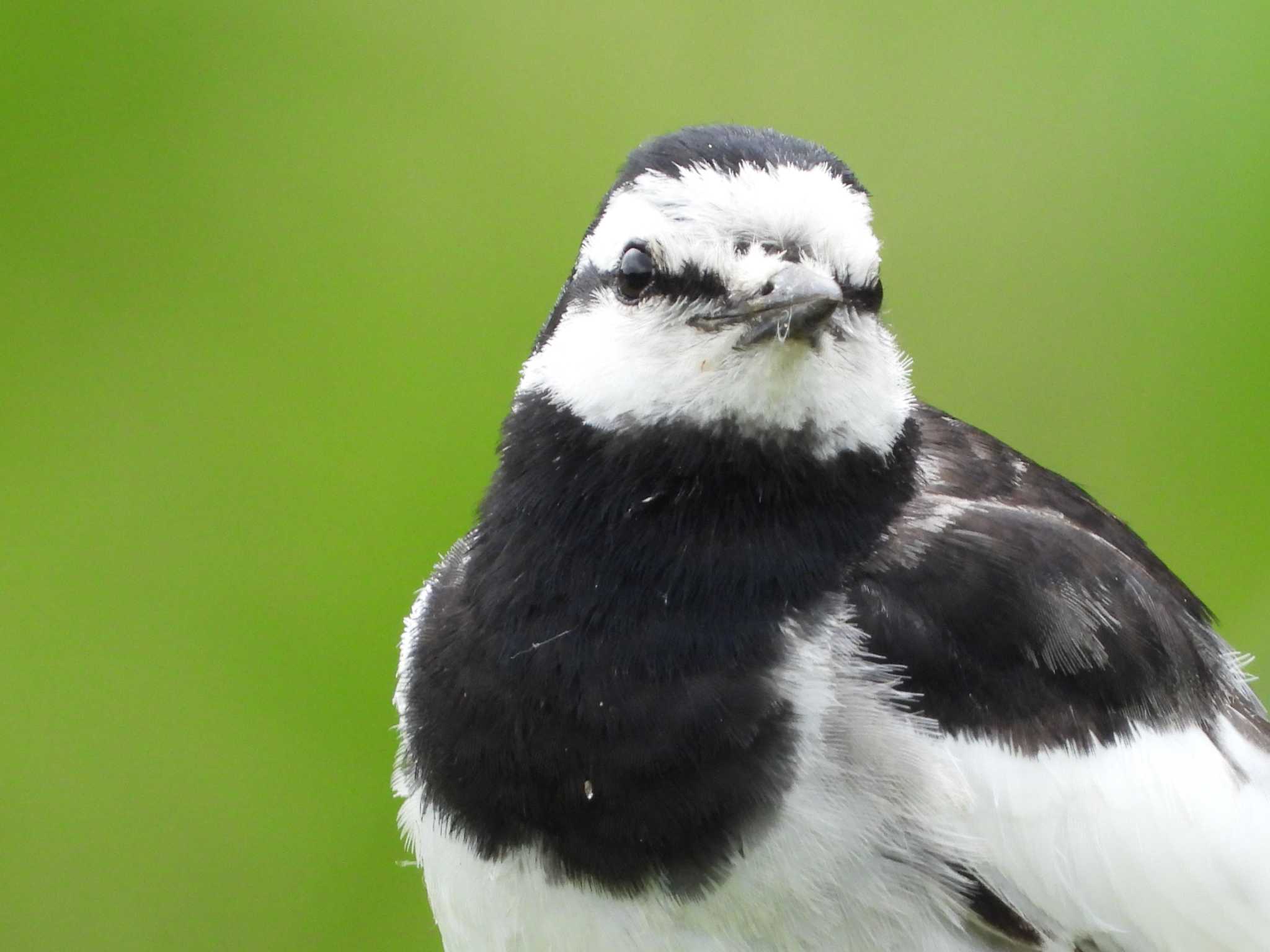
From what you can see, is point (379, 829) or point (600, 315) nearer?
point (600, 315)

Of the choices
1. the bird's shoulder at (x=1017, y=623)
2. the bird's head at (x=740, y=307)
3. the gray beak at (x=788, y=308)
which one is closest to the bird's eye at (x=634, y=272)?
the bird's head at (x=740, y=307)

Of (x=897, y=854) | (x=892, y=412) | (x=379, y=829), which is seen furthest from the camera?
(x=379, y=829)

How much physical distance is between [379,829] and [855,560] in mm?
2548

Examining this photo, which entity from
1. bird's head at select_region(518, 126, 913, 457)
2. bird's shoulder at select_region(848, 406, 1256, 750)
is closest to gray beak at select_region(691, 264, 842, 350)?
bird's head at select_region(518, 126, 913, 457)

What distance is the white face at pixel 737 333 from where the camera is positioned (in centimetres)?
221

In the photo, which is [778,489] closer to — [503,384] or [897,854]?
[897,854]

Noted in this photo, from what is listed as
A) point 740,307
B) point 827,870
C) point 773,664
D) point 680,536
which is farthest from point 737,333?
point 827,870

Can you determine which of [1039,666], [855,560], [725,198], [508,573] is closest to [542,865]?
[508,573]

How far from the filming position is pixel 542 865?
7.26 ft

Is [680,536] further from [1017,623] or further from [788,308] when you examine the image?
[1017,623]

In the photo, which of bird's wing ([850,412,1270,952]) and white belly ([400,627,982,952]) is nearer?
white belly ([400,627,982,952])

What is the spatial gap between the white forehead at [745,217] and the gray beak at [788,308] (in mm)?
87

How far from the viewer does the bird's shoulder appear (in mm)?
2262

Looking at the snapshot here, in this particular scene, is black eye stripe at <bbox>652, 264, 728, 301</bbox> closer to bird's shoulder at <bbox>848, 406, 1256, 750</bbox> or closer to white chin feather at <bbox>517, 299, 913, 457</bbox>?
white chin feather at <bbox>517, 299, 913, 457</bbox>
